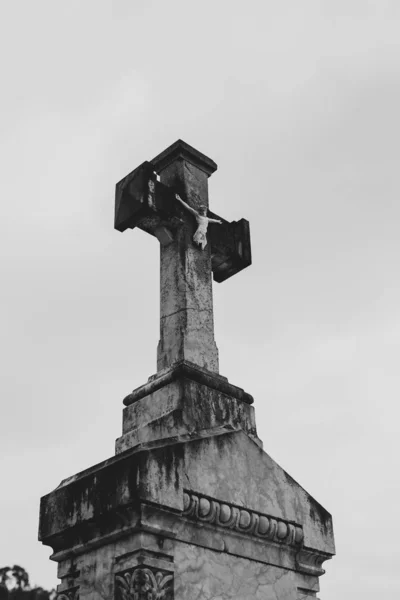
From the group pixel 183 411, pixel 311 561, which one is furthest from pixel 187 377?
pixel 311 561

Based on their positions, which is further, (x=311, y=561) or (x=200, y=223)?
(x=200, y=223)

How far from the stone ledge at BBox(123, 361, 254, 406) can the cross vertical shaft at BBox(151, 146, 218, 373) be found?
0.16 metres

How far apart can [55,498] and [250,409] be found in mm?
1635

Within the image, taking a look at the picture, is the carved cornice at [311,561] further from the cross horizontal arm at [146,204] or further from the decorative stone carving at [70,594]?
the cross horizontal arm at [146,204]

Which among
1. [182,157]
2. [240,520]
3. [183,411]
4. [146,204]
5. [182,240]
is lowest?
[240,520]

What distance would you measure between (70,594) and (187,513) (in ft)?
3.05

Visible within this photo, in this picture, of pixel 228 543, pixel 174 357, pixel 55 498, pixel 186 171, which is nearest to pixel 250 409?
pixel 174 357

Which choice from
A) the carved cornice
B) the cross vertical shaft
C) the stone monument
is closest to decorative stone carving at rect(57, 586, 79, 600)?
the stone monument

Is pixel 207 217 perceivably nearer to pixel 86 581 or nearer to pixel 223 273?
pixel 223 273

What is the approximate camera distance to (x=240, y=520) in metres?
5.30

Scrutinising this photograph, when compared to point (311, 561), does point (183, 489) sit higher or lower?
higher

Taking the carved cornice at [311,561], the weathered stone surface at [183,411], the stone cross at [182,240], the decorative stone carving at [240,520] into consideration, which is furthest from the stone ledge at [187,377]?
the carved cornice at [311,561]

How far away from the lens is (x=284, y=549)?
564 centimetres

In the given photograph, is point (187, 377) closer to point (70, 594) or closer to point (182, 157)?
point (70, 594)
